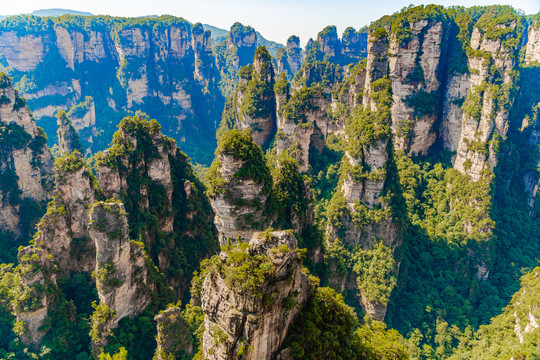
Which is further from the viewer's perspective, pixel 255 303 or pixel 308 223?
pixel 308 223

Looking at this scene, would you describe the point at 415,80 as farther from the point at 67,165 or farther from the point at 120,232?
the point at 67,165

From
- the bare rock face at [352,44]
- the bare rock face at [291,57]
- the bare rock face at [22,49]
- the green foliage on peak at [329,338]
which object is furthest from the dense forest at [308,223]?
the bare rock face at [291,57]

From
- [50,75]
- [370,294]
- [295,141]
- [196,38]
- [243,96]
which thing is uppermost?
[196,38]

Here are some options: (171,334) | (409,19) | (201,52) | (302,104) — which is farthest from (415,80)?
(201,52)

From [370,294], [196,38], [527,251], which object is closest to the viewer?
[370,294]

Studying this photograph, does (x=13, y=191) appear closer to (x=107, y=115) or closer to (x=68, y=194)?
(x=68, y=194)

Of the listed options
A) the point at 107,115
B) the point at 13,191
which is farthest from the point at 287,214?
the point at 107,115

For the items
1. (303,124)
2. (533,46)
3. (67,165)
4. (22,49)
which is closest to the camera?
(67,165)

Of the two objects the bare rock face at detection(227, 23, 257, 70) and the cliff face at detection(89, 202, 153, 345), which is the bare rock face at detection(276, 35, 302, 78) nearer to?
the bare rock face at detection(227, 23, 257, 70)

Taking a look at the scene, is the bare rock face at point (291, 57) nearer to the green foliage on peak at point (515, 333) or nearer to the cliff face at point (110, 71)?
the cliff face at point (110, 71)
